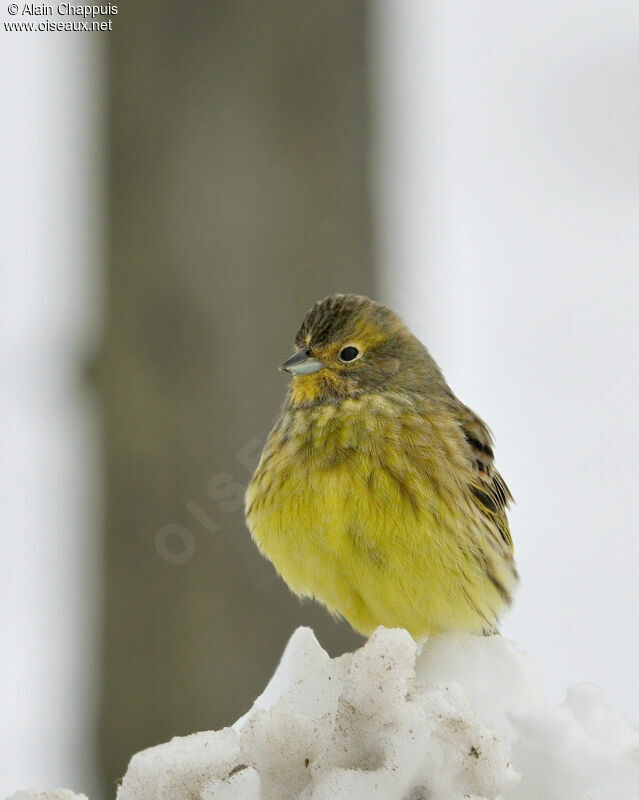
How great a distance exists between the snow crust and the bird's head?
3.84ft

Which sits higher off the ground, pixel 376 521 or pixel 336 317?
pixel 336 317

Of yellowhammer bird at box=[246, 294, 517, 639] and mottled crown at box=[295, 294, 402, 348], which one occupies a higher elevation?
mottled crown at box=[295, 294, 402, 348]

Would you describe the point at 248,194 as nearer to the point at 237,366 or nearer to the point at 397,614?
the point at 237,366

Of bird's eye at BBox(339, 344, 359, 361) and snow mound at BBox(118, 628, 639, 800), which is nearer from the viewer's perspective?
snow mound at BBox(118, 628, 639, 800)

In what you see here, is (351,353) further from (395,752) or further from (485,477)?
(395,752)

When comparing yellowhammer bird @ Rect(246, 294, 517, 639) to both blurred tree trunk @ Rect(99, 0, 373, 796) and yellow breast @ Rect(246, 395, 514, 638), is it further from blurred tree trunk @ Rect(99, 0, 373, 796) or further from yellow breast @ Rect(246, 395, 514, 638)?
blurred tree trunk @ Rect(99, 0, 373, 796)

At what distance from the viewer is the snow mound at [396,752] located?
1171 millimetres

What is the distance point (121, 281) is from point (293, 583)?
1737 millimetres

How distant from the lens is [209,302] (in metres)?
3.77

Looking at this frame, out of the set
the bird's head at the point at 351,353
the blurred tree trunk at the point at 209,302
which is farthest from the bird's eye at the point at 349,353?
the blurred tree trunk at the point at 209,302

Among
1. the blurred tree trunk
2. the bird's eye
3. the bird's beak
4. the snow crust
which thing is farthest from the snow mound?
the blurred tree trunk

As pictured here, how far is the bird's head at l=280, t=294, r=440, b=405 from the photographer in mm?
2369

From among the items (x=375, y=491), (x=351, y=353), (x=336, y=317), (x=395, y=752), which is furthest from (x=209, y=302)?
(x=395, y=752)

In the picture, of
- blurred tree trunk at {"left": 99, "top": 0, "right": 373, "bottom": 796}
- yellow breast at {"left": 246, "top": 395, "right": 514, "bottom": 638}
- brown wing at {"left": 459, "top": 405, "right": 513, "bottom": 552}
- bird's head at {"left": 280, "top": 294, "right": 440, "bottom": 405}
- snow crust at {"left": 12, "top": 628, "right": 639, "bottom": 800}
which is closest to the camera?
snow crust at {"left": 12, "top": 628, "right": 639, "bottom": 800}
